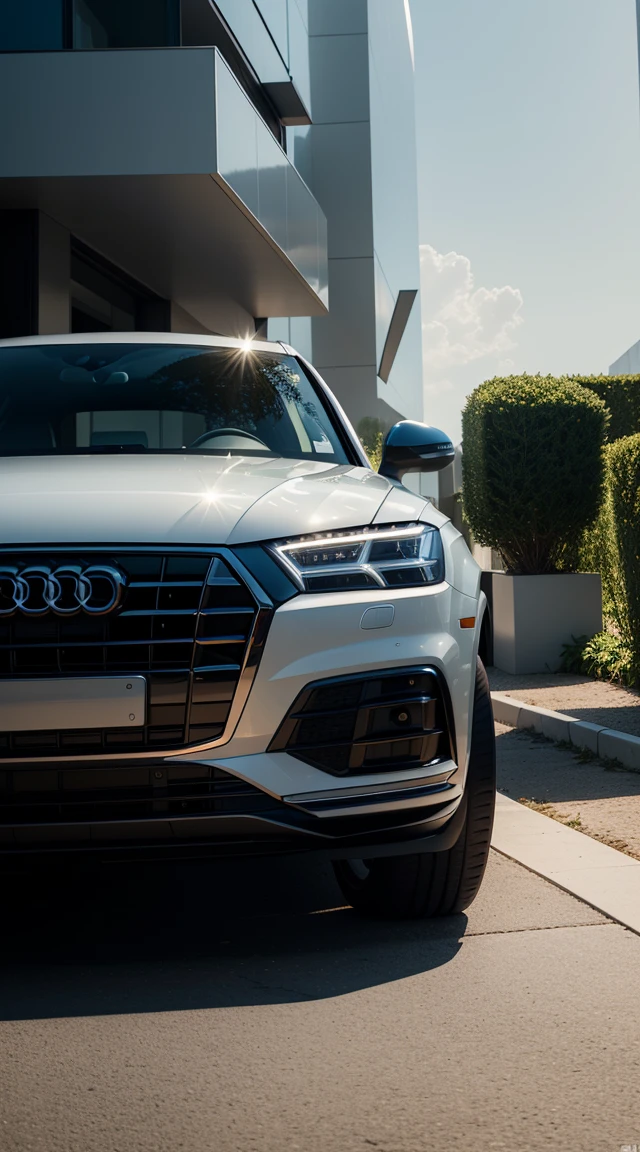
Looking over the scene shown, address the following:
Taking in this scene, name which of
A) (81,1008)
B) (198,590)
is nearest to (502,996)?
(81,1008)

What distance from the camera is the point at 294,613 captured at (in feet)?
8.55

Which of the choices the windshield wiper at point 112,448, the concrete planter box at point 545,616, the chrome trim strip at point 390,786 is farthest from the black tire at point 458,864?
the concrete planter box at point 545,616

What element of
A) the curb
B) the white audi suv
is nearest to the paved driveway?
Result: the white audi suv

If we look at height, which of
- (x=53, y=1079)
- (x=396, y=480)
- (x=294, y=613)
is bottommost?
(x=53, y=1079)

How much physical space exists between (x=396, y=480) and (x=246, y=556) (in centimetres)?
141

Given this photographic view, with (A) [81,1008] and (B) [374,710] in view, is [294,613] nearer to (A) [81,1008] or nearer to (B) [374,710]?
(B) [374,710]

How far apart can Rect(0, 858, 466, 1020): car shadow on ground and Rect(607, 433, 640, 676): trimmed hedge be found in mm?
3888

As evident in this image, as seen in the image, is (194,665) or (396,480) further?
(396,480)

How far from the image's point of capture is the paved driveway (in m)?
2.02

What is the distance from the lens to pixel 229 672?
2570 mm

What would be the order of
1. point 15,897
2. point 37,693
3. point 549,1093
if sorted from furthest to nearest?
point 15,897, point 37,693, point 549,1093

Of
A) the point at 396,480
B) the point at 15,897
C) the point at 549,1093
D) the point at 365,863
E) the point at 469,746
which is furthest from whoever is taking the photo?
the point at 396,480

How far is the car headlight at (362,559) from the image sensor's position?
269 centimetres

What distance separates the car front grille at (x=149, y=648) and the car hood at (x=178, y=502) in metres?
0.09
